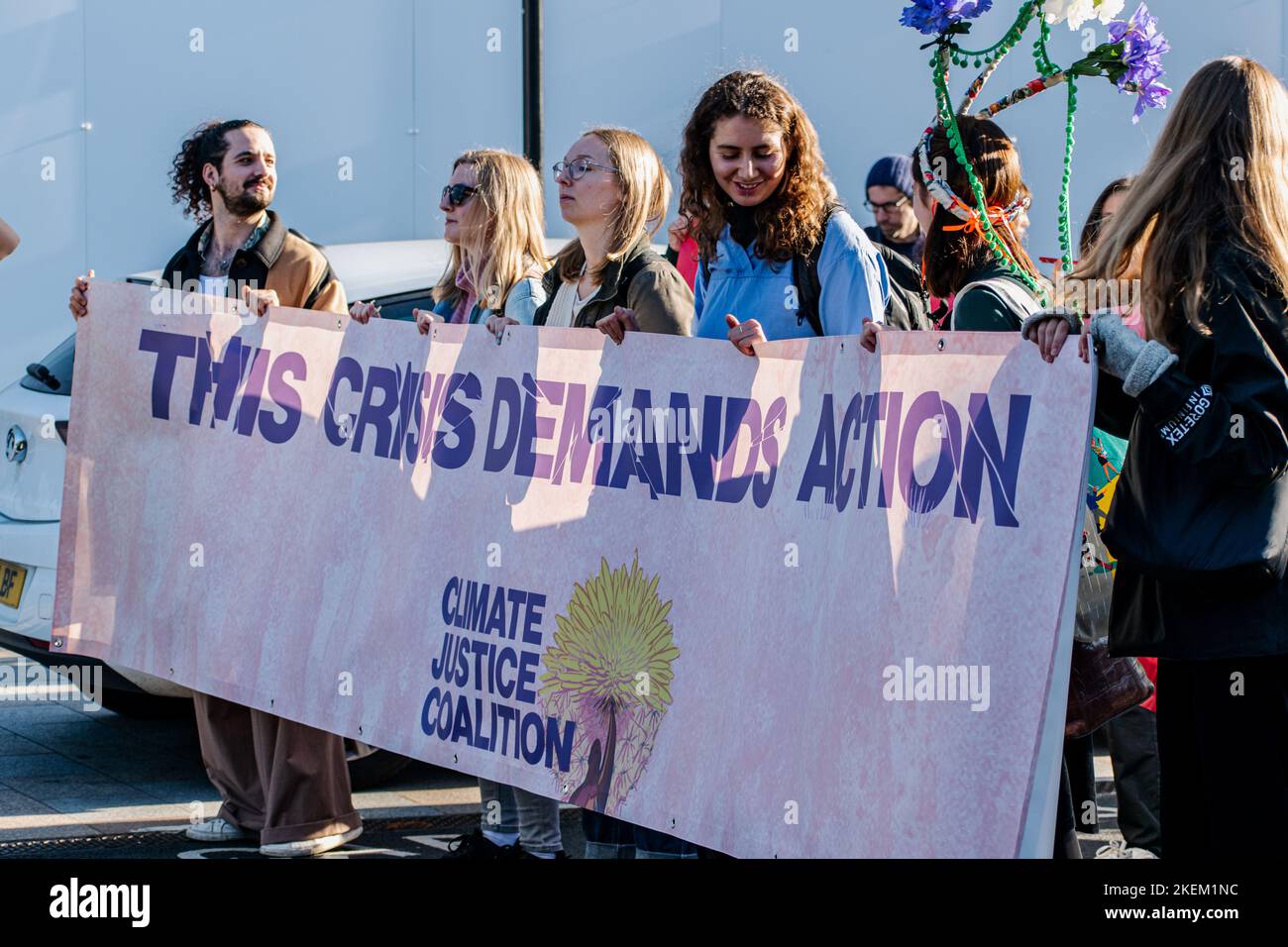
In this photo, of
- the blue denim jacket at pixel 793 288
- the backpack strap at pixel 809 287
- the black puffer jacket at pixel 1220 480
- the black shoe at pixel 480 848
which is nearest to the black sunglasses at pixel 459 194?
the blue denim jacket at pixel 793 288

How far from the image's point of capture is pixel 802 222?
4395 millimetres

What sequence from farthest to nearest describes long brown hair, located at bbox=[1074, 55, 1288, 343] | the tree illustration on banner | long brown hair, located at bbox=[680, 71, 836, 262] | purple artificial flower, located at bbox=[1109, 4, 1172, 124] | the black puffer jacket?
purple artificial flower, located at bbox=[1109, 4, 1172, 124] < long brown hair, located at bbox=[680, 71, 836, 262] < the tree illustration on banner < long brown hair, located at bbox=[1074, 55, 1288, 343] < the black puffer jacket

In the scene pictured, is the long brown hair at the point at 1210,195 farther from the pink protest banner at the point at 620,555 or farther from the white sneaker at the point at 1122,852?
the white sneaker at the point at 1122,852

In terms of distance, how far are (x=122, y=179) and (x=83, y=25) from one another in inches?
35.5

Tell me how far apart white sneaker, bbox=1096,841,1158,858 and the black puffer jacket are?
1709 millimetres

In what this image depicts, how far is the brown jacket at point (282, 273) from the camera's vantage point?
18.5 feet

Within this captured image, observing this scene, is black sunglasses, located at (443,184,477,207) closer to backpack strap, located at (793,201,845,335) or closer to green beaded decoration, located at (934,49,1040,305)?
backpack strap, located at (793,201,845,335)

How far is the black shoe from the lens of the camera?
16.8ft

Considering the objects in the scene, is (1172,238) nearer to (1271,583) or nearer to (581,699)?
(1271,583)

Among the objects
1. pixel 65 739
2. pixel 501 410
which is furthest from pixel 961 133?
pixel 65 739

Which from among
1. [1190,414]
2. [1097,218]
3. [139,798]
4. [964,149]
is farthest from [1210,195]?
[139,798]

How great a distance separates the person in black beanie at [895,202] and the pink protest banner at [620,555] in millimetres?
3481

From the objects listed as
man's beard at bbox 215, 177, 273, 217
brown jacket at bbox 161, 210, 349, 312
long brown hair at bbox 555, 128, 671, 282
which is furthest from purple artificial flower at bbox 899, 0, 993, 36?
man's beard at bbox 215, 177, 273, 217

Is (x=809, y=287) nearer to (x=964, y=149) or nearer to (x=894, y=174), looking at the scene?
(x=964, y=149)
